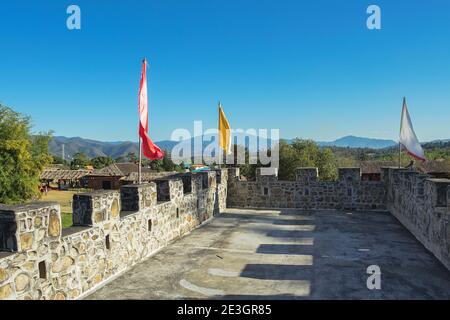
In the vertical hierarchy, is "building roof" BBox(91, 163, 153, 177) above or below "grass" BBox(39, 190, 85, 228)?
above

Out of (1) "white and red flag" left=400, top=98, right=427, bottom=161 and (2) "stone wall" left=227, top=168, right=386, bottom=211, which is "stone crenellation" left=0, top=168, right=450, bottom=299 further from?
(1) "white and red flag" left=400, top=98, right=427, bottom=161

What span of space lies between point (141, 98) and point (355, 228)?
25.0 feet

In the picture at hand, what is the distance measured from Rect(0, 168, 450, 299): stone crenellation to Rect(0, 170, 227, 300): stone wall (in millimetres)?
14

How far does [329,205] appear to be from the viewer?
49.4 ft

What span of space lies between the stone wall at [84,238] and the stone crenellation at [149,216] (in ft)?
0.05

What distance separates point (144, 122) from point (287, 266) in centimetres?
471

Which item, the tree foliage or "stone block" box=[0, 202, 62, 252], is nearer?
"stone block" box=[0, 202, 62, 252]

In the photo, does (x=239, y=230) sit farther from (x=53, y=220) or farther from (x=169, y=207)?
(x=53, y=220)

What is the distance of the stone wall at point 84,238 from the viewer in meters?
4.81

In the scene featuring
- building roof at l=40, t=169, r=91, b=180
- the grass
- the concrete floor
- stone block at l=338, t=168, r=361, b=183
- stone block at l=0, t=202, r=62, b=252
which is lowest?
the grass

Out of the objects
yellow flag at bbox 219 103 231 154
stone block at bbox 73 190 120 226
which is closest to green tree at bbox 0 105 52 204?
yellow flag at bbox 219 103 231 154

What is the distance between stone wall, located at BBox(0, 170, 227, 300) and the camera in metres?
4.81

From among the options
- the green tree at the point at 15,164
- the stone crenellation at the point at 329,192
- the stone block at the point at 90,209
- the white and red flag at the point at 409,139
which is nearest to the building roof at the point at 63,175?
the green tree at the point at 15,164
